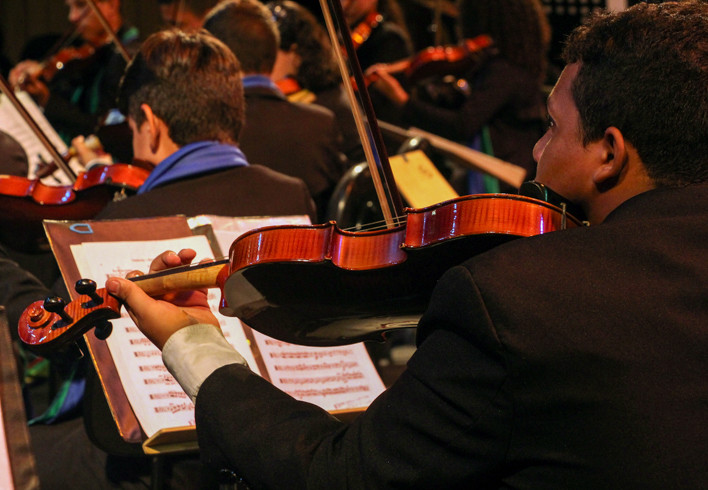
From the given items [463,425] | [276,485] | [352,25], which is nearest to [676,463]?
[463,425]

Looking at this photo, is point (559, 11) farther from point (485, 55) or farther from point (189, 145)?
point (189, 145)

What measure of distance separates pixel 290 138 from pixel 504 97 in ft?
4.01

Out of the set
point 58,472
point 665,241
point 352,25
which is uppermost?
point 665,241

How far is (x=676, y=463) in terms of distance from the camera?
90 cm

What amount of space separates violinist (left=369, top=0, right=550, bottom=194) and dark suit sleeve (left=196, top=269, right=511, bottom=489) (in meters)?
2.86

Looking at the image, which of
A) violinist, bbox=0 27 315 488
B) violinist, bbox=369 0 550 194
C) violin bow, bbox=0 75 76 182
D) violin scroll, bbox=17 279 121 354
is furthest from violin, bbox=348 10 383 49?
violin scroll, bbox=17 279 121 354

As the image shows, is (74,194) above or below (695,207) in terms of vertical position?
below

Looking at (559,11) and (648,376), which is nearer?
(648,376)

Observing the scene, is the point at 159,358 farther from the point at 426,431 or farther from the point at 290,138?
the point at 290,138

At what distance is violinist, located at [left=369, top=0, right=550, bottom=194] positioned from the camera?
3.73 meters

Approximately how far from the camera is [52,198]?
2.29m

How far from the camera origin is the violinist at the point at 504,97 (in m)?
3.73

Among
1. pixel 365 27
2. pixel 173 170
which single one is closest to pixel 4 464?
pixel 173 170

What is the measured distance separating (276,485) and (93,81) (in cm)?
391
